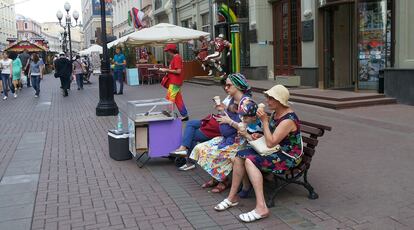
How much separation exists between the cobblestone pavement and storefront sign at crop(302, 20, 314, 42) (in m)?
5.29

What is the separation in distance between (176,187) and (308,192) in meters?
1.51

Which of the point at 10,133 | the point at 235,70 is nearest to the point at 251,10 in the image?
the point at 235,70

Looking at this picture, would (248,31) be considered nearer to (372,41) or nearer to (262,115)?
(372,41)

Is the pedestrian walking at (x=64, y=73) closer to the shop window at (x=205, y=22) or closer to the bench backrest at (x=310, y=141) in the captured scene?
the shop window at (x=205, y=22)

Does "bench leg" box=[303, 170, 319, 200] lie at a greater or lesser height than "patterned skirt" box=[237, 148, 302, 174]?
lesser

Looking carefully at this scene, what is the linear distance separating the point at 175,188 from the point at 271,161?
1391mm

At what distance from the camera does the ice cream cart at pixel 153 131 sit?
6.55 m

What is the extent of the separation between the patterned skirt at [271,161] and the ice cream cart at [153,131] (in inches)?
75.4

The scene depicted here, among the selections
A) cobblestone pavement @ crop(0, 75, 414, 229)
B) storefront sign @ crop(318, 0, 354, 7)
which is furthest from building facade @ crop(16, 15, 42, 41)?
cobblestone pavement @ crop(0, 75, 414, 229)

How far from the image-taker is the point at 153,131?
21.5 feet

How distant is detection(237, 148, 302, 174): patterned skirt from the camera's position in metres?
4.73

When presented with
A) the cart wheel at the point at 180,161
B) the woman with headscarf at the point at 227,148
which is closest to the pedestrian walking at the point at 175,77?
the cart wheel at the point at 180,161

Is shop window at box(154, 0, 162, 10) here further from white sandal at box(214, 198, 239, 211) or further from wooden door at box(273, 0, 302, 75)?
white sandal at box(214, 198, 239, 211)

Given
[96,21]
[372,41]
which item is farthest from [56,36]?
[372,41]
